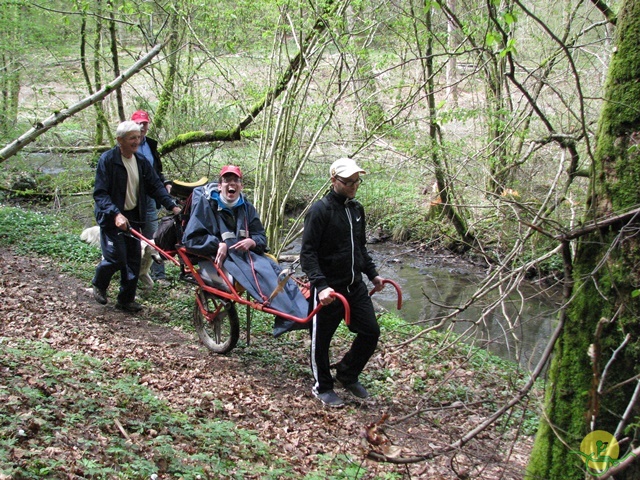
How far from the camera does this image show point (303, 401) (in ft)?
18.4

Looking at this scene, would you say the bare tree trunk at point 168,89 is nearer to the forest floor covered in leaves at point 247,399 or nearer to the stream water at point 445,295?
the stream water at point 445,295

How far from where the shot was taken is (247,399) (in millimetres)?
5438

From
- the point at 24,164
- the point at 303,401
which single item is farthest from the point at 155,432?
the point at 24,164

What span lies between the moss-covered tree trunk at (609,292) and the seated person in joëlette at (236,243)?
2.81 m

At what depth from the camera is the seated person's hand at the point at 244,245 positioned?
6.10 meters

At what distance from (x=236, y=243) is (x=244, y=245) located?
0.13 metres

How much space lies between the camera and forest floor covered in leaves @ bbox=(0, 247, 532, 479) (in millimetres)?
3783

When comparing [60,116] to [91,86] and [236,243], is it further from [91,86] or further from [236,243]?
[236,243]

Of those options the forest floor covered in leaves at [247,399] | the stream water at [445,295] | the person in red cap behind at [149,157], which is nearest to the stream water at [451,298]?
the stream water at [445,295]

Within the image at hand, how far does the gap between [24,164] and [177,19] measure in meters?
5.29

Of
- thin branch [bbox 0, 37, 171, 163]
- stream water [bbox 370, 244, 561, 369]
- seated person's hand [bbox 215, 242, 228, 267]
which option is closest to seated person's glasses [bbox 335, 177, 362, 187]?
seated person's hand [bbox 215, 242, 228, 267]

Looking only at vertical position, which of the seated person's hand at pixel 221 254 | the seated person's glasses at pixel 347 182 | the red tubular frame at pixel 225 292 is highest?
the seated person's glasses at pixel 347 182

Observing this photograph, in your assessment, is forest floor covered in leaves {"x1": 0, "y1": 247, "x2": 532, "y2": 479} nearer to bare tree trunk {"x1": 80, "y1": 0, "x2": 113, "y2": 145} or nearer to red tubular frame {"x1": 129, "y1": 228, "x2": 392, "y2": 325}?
red tubular frame {"x1": 129, "y1": 228, "x2": 392, "y2": 325}

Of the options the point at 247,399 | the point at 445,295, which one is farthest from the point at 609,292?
the point at 445,295
